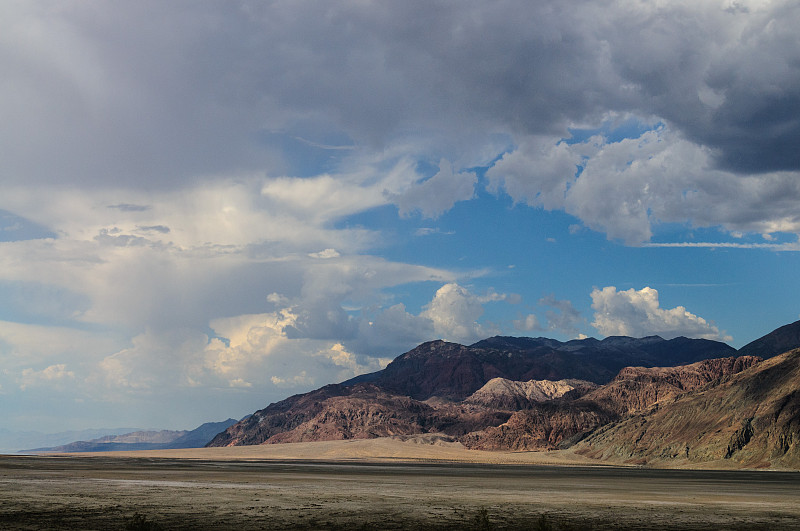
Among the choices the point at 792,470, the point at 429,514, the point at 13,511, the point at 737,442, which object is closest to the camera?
the point at 13,511

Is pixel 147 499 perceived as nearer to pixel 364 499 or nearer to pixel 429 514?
pixel 364 499

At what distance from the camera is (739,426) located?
166250 millimetres

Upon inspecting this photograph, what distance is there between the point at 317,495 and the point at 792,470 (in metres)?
128

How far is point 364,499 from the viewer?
4500cm

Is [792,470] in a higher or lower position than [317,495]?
lower

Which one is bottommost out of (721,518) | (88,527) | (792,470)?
(792,470)

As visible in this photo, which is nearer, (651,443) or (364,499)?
(364,499)

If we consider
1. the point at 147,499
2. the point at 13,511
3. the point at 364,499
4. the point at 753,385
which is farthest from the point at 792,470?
the point at 13,511

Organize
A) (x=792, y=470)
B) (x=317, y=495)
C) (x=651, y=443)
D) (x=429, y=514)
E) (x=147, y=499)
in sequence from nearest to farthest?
(x=429, y=514) < (x=147, y=499) < (x=317, y=495) < (x=792, y=470) < (x=651, y=443)

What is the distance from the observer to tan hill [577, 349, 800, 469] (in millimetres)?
152500

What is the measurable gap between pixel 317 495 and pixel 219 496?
270 inches

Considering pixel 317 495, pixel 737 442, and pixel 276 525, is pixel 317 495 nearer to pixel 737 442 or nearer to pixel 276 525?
pixel 276 525

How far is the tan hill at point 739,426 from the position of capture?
152 m

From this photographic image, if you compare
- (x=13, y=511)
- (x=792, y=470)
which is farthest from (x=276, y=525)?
(x=792, y=470)
